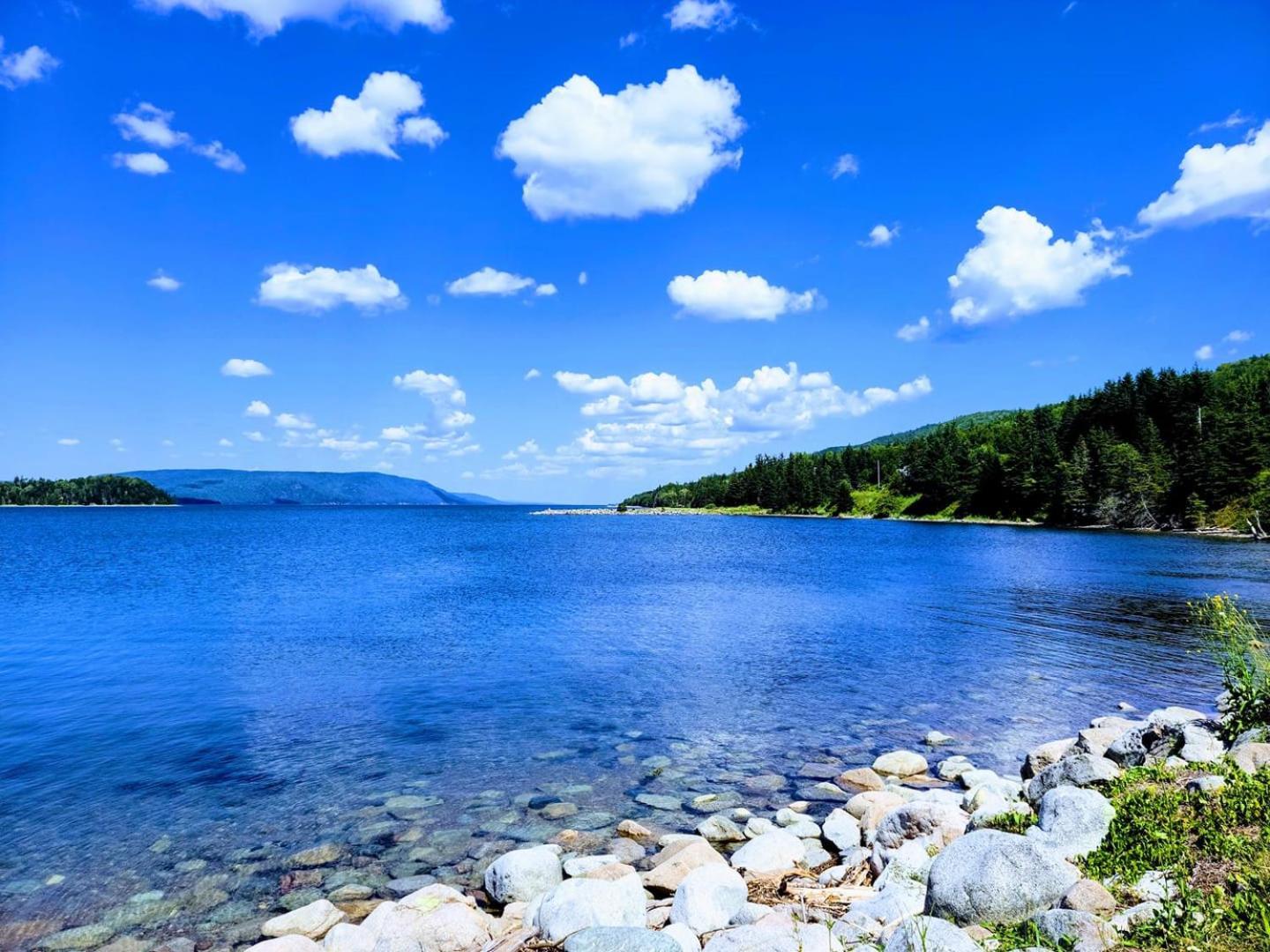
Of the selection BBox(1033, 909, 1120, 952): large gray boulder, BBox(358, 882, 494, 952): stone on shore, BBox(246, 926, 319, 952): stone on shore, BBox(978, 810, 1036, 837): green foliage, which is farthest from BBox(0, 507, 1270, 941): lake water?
BBox(1033, 909, 1120, 952): large gray boulder

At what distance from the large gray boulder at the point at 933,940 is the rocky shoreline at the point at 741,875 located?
2cm

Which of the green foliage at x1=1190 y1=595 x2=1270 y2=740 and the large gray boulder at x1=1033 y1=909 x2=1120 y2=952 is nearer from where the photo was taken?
the large gray boulder at x1=1033 y1=909 x2=1120 y2=952

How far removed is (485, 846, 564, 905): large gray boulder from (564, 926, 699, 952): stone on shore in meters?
3.50

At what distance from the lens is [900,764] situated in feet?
60.9

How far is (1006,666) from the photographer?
3006 cm

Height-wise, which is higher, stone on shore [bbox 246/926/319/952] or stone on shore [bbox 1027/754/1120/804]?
stone on shore [bbox 1027/754/1120/804]

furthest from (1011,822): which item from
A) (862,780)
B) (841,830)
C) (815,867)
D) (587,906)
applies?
(862,780)

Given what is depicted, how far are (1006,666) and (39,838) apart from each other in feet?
105

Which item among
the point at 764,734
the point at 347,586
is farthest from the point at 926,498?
the point at 764,734

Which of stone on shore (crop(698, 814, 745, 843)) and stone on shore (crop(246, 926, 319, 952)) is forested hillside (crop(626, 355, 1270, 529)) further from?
stone on shore (crop(246, 926, 319, 952))

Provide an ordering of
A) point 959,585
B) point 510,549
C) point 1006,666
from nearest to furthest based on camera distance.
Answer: point 1006,666 → point 959,585 → point 510,549

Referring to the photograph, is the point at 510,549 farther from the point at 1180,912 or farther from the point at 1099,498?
the point at 1099,498

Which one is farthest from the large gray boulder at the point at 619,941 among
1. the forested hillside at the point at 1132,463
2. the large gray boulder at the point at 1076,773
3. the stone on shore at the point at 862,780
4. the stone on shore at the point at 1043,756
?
the forested hillside at the point at 1132,463

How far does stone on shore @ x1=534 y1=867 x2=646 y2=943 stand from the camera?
32.9 ft
